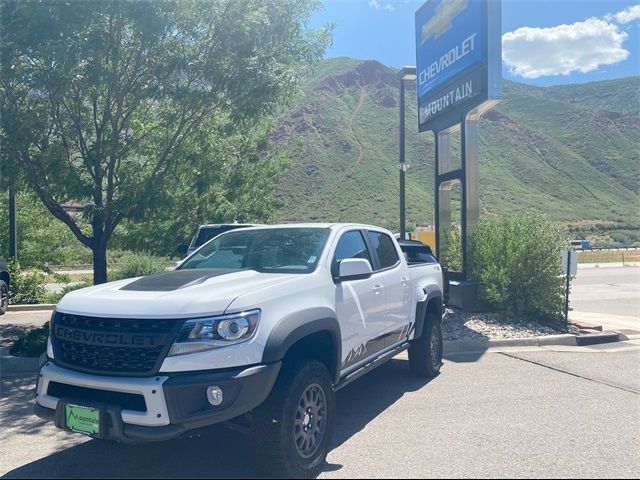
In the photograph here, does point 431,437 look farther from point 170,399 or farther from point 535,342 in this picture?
point 535,342

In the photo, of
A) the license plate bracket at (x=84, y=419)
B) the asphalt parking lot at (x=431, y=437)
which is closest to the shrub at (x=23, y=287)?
the asphalt parking lot at (x=431, y=437)

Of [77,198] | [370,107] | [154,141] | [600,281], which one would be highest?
[370,107]

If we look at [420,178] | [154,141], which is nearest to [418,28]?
[154,141]

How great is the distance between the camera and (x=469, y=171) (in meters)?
10.8

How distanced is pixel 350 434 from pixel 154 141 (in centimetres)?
660

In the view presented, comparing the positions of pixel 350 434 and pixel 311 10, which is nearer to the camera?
pixel 350 434

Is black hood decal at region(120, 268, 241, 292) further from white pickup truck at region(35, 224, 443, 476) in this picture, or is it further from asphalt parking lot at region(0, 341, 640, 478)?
asphalt parking lot at region(0, 341, 640, 478)

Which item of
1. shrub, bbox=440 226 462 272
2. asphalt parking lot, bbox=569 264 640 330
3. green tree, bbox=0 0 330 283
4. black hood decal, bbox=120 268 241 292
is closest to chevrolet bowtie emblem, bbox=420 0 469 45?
green tree, bbox=0 0 330 283

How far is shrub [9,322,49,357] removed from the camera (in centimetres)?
727

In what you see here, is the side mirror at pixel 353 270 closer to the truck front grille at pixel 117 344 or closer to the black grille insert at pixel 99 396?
the truck front grille at pixel 117 344

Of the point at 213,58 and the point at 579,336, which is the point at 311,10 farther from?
the point at 579,336

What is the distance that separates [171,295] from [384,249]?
280 cm

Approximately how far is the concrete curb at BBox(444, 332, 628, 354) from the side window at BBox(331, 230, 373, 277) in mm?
3659

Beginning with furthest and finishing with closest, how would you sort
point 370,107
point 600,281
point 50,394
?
point 370,107 < point 600,281 < point 50,394
